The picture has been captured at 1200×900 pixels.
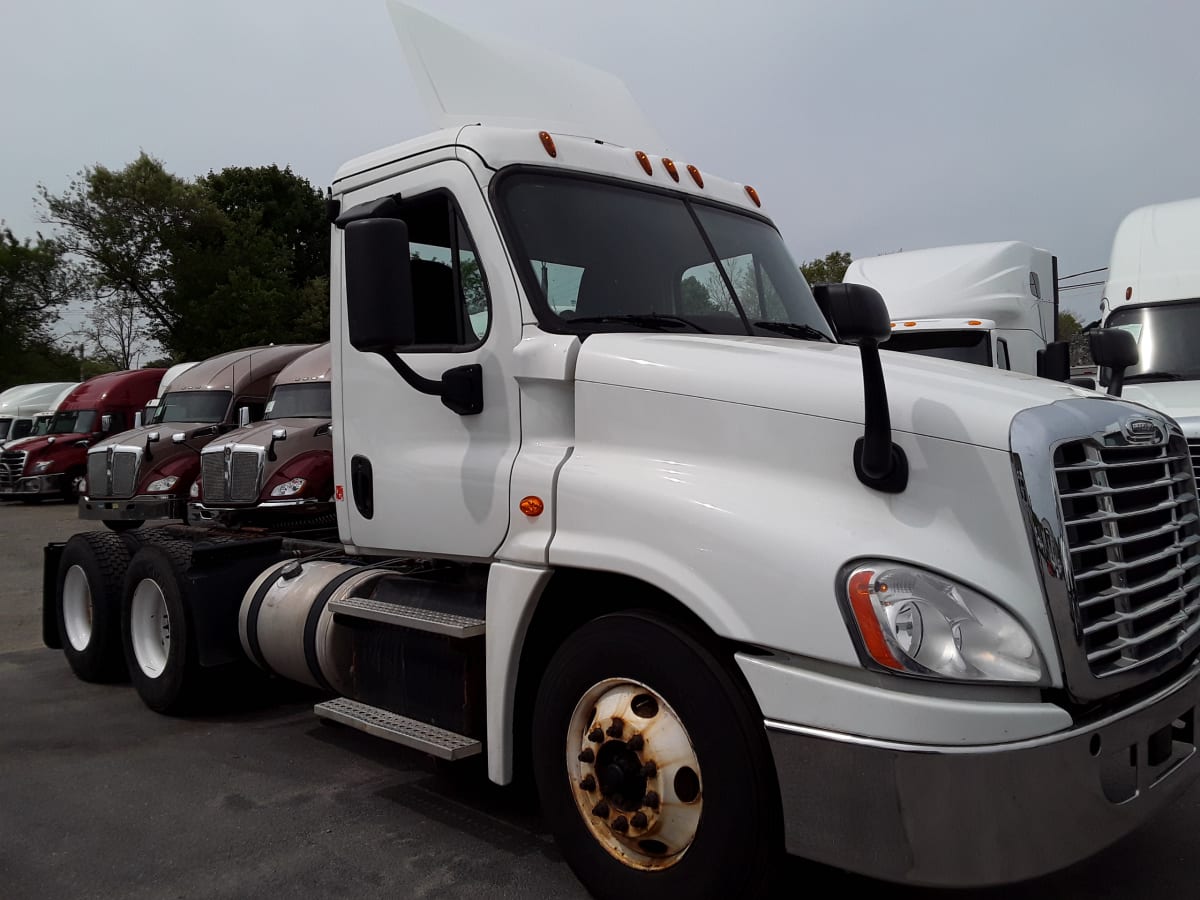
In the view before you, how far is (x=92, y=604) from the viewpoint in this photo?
659 cm

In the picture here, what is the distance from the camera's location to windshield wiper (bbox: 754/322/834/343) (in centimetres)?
Answer: 424

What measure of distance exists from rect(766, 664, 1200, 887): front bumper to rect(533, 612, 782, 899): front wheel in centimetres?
15

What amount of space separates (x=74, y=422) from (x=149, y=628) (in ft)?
69.3

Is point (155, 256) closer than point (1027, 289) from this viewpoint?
No

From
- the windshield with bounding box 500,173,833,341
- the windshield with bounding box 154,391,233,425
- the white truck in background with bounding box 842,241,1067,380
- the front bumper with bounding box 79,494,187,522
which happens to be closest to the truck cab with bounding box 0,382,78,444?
the windshield with bounding box 154,391,233,425

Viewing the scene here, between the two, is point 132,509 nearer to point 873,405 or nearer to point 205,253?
point 873,405

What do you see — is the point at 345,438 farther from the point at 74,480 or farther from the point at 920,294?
the point at 74,480

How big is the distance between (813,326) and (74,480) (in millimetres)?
24633

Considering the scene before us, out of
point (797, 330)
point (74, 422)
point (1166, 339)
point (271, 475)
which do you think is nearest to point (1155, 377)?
point (1166, 339)

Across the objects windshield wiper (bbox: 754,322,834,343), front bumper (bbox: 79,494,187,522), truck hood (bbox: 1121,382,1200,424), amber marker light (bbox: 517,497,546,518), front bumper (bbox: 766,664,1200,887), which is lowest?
front bumper (bbox: 766,664,1200,887)

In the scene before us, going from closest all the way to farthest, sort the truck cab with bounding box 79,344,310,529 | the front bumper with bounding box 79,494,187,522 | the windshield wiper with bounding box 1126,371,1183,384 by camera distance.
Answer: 1. the windshield wiper with bounding box 1126,371,1183,384
2. the front bumper with bounding box 79,494,187,522
3. the truck cab with bounding box 79,344,310,529

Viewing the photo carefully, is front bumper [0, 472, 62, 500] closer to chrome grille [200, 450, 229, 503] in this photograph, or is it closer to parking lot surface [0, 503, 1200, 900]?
chrome grille [200, 450, 229, 503]

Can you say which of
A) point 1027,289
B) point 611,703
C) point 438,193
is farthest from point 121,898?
point 1027,289

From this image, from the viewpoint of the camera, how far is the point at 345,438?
4.60 meters
